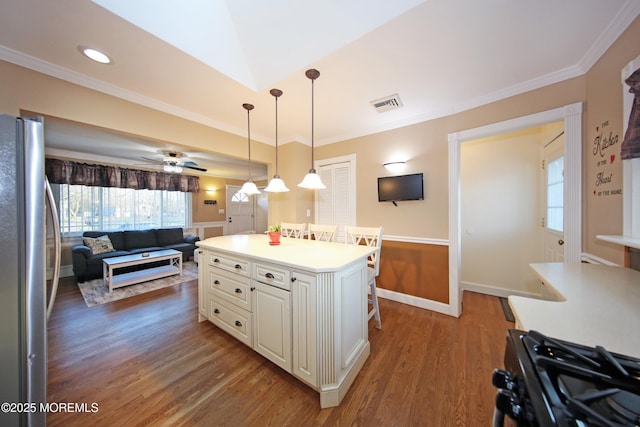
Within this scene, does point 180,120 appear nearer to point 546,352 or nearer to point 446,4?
point 446,4

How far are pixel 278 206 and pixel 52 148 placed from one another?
4.42 m

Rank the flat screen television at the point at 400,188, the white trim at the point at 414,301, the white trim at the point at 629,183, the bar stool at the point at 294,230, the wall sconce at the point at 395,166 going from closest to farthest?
the white trim at the point at 629,183 < the white trim at the point at 414,301 < the flat screen television at the point at 400,188 < the wall sconce at the point at 395,166 < the bar stool at the point at 294,230

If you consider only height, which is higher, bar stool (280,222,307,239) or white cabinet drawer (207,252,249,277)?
bar stool (280,222,307,239)

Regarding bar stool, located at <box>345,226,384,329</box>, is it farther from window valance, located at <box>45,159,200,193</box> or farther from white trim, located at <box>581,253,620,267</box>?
window valance, located at <box>45,159,200,193</box>

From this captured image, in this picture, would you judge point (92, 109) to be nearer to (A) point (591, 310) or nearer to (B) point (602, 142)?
(A) point (591, 310)

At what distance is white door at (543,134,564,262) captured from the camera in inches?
87.5

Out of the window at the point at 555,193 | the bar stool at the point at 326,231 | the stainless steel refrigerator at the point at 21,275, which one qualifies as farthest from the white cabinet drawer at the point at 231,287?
the window at the point at 555,193

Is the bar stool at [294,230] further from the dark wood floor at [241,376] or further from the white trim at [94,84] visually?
the white trim at [94,84]

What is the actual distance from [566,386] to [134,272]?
5.35 m

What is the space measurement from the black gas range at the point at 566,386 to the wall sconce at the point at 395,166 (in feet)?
8.11

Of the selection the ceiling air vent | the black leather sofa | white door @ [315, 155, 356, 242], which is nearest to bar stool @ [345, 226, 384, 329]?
white door @ [315, 155, 356, 242]

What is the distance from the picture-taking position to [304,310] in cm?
146

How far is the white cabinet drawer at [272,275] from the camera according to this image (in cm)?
155

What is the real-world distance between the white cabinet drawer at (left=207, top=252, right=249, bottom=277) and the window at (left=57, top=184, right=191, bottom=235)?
14.7ft
